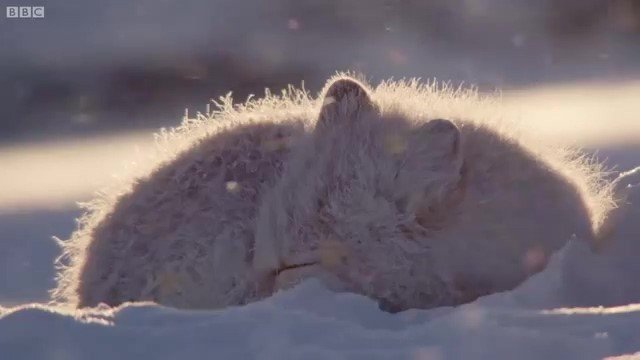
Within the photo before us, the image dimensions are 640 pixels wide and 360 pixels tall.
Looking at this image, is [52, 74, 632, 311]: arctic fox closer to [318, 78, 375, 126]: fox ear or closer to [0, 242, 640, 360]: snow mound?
[318, 78, 375, 126]: fox ear

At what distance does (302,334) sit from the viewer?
3.40 metres

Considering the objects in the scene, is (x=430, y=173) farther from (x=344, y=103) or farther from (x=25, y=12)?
(x=25, y=12)

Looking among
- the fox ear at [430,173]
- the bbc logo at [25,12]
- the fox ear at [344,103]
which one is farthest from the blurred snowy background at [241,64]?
the fox ear at [430,173]

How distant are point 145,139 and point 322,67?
4.11m

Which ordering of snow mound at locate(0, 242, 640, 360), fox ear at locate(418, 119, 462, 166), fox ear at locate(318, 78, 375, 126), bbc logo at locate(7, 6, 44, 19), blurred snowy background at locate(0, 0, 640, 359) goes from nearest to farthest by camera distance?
snow mound at locate(0, 242, 640, 360) → fox ear at locate(418, 119, 462, 166) → fox ear at locate(318, 78, 375, 126) → blurred snowy background at locate(0, 0, 640, 359) → bbc logo at locate(7, 6, 44, 19)

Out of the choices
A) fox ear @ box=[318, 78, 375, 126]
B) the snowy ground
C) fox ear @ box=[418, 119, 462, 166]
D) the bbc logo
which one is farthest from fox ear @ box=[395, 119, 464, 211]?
the bbc logo

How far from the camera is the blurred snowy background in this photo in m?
14.8

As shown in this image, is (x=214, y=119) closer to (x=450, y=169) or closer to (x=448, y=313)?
(x=450, y=169)

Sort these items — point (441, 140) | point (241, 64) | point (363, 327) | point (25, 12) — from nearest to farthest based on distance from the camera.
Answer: point (363, 327) < point (441, 140) < point (241, 64) < point (25, 12)

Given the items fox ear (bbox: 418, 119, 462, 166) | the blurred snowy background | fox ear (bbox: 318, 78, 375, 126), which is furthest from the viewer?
the blurred snowy background

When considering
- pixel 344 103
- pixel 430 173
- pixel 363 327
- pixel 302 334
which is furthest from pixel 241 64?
pixel 302 334

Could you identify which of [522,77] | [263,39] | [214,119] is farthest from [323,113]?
[263,39]

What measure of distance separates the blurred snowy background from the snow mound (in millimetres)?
7683

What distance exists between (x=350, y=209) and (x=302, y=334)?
46.2 inches
